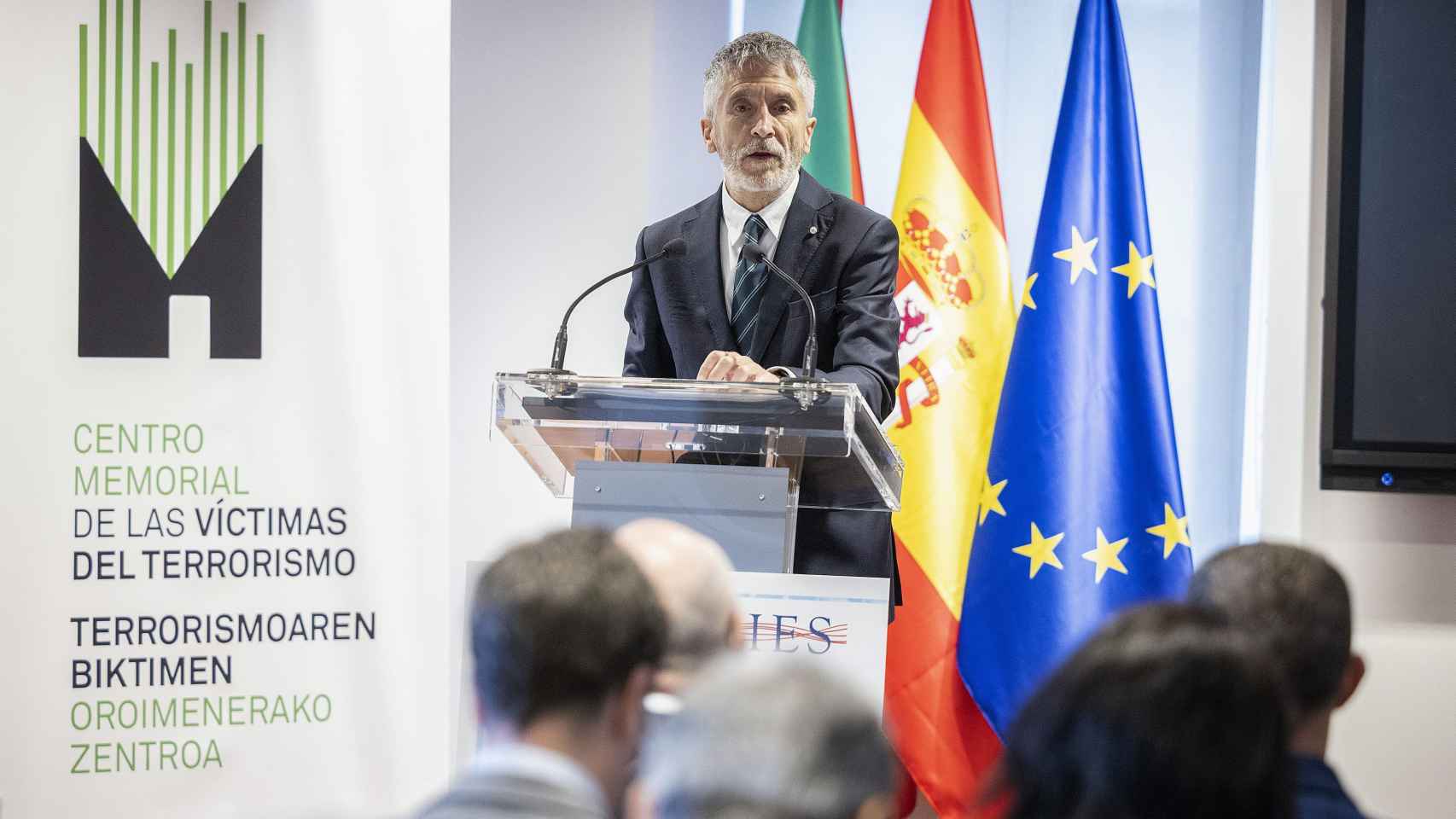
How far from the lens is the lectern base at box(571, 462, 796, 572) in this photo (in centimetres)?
274

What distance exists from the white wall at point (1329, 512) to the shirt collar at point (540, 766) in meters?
3.88

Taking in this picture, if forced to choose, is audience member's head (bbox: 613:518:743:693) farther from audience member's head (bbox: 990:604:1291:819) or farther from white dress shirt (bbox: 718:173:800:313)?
white dress shirt (bbox: 718:173:800:313)

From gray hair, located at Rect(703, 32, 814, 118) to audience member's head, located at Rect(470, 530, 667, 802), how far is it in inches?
96.9

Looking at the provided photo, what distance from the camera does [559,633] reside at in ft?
4.58

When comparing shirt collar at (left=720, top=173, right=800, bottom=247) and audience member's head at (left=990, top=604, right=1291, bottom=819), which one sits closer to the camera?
audience member's head at (left=990, top=604, right=1291, bottom=819)

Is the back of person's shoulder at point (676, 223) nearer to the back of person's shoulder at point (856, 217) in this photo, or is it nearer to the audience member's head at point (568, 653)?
the back of person's shoulder at point (856, 217)

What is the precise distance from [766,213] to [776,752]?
2.71m

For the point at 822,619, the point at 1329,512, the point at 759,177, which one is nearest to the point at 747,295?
the point at 759,177

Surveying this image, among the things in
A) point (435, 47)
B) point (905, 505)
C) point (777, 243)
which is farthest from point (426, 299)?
point (905, 505)

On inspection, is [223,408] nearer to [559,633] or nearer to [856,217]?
[856,217]

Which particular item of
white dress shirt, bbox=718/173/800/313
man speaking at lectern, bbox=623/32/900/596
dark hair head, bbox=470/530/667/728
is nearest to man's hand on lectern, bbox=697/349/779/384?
man speaking at lectern, bbox=623/32/900/596

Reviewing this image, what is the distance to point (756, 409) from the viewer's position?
2.76 m

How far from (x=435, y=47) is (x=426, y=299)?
597 millimetres

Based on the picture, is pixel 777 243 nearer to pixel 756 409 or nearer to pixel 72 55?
pixel 756 409
